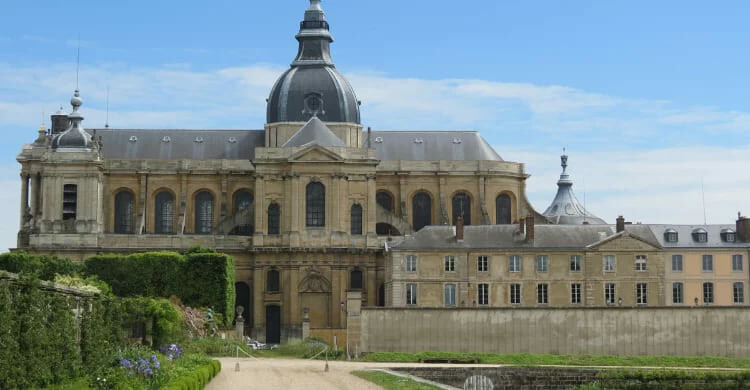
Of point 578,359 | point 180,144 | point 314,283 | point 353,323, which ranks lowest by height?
point 578,359

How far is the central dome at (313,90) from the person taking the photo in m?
100

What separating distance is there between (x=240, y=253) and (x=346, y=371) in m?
38.6

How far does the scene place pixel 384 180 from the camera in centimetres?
10225

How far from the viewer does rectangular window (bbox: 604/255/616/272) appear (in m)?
85.1

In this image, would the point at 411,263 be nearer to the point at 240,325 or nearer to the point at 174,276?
the point at 240,325

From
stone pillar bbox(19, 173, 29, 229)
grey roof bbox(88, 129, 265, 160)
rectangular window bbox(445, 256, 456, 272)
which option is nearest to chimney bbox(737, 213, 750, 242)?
rectangular window bbox(445, 256, 456, 272)

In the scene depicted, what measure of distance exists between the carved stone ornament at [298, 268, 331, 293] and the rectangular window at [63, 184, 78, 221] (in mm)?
16485

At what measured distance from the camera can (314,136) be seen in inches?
3760

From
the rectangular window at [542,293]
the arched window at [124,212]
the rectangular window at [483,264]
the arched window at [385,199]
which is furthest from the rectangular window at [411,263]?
the arched window at [124,212]

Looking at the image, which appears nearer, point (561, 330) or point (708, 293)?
point (561, 330)

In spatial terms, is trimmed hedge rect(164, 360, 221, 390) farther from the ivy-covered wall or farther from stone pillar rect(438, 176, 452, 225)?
stone pillar rect(438, 176, 452, 225)

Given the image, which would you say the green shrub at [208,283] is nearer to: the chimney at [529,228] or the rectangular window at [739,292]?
the chimney at [529,228]

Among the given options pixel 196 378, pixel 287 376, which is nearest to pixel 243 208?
pixel 287 376

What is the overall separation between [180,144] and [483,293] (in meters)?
30.1
